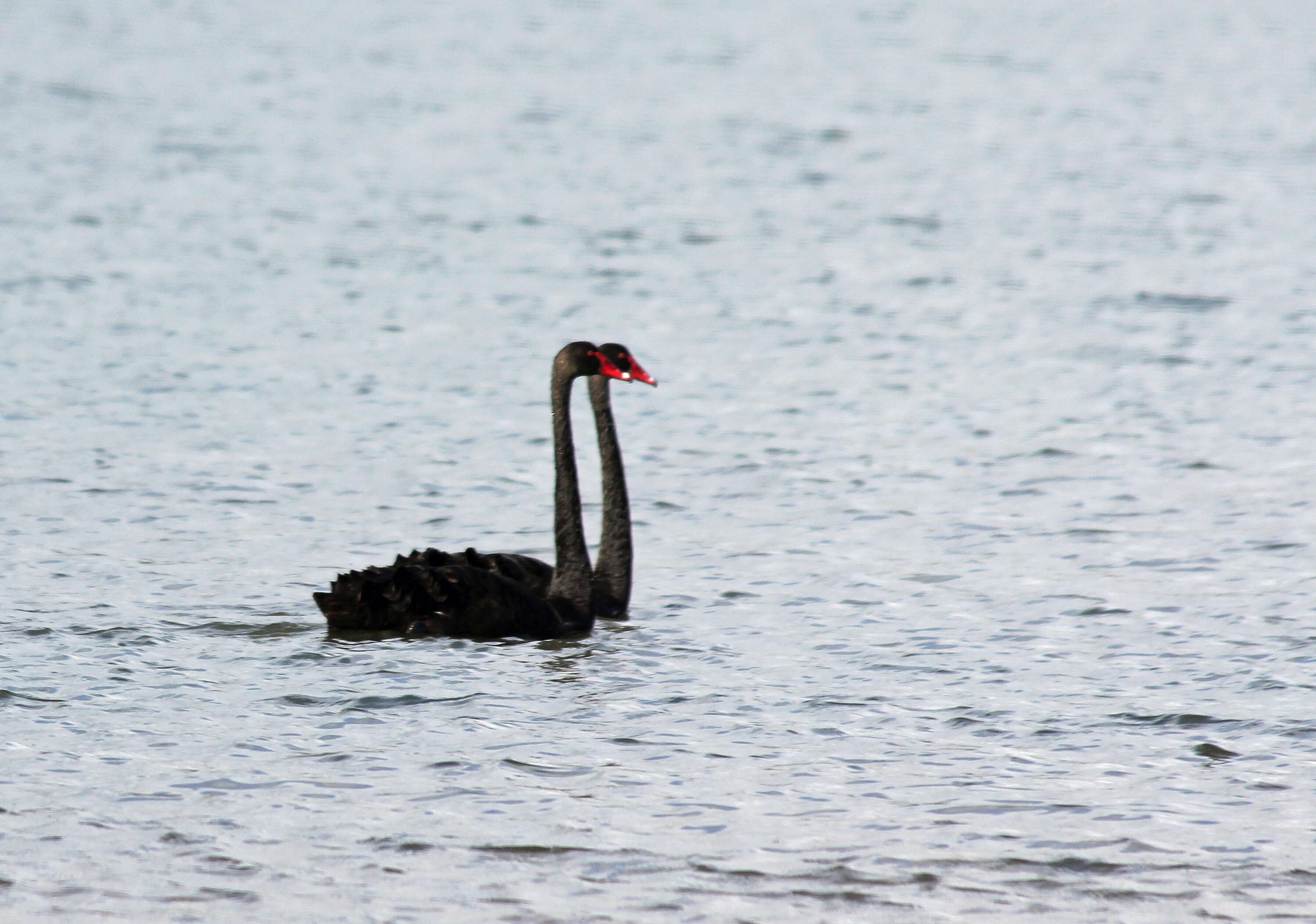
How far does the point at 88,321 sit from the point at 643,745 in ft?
34.0

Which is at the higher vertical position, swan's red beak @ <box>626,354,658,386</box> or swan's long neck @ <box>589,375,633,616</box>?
swan's red beak @ <box>626,354,658,386</box>

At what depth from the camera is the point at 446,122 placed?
29.0 m

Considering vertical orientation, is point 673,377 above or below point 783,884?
above

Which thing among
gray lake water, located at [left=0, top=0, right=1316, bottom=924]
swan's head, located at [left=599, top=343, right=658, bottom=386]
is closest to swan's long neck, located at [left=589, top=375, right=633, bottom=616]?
swan's head, located at [left=599, top=343, right=658, bottom=386]

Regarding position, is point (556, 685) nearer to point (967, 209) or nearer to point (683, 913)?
point (683, 913)

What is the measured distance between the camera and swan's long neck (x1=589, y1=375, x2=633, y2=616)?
950cm

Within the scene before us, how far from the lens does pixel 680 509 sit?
11.8 meters

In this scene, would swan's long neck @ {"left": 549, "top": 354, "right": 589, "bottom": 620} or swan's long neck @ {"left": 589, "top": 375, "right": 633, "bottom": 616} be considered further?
swan's long neck @ {"left": 589, "top": 375, "right": 633, "bottom": 616}

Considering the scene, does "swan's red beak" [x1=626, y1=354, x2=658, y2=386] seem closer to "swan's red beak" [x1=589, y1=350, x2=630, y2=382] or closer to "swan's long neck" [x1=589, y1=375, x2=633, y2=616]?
"swan's red beak" [x1=589, y1=350, x2=630, y2=382]

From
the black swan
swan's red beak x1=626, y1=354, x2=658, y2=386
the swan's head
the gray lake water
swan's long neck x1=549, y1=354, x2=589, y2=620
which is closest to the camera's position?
the gray lake water

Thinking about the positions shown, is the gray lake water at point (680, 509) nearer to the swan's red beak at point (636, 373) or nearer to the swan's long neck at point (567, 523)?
the swan's long neck at point (567, 523)

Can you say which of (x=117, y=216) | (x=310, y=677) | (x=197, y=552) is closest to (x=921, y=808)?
(x=310, y=677)

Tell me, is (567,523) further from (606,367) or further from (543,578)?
(606,367)

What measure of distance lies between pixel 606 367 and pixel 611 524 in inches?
28.9
